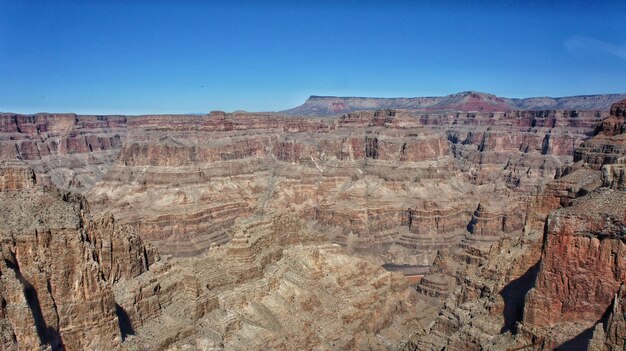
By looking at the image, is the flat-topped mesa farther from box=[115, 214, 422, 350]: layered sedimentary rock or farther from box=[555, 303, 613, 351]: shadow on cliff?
box=[555, 303, 613, 351]: shadow on cliff

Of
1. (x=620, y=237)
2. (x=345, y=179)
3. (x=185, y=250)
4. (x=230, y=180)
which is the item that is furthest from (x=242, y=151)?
(x=620, y=237)

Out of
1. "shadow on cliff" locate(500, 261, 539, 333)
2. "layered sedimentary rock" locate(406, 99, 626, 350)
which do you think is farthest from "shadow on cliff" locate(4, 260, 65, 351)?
"shadow on cliff" locate(500, 261, 539, 333)

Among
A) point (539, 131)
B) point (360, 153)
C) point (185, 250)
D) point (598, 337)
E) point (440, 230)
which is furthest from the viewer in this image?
point (539, 131)

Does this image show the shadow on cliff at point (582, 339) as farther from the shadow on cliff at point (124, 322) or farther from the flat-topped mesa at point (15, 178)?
the flat-topped mesa at point (15, 178)

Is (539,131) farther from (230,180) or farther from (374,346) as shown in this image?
(374,346)

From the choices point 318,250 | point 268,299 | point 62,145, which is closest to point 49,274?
point 268,299
